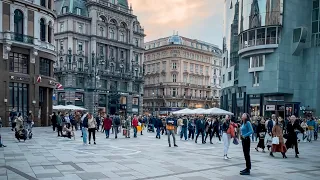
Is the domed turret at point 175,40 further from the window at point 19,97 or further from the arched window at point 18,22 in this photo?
the window at point 19,97

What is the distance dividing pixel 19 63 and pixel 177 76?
62.9m

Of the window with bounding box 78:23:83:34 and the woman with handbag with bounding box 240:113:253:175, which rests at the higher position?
the window with bounding box 78:23:83:34

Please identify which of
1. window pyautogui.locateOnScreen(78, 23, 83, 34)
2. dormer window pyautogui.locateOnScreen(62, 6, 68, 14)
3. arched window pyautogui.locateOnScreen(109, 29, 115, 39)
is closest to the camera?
window pyautogui.locateOnScreen(78, 23, 83, 34)

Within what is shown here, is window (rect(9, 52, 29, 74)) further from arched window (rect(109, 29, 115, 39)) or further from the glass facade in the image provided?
arched window (rect(109, 29, 115, 39))

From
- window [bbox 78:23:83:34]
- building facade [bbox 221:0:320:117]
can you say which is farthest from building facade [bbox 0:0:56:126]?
window [bbox 78:23:83:34]

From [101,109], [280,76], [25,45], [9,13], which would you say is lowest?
[101,109]

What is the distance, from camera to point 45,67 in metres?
39.4

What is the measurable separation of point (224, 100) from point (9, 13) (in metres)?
38.4

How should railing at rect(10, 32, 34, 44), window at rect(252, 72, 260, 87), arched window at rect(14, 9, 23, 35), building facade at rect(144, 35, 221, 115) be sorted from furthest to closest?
building facade at rect(144, 35, 221, 115) → window at rect(252, 72, 260, 87) → arched window at rect(14, 9, 23, 35) → railing at rect(10, 32, 34, 44)

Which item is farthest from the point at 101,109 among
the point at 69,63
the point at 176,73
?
the point at 176,73

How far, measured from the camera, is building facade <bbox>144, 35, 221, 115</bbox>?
94625 mm

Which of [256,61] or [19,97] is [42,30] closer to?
[19,97]

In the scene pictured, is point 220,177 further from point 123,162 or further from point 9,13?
point 9,13

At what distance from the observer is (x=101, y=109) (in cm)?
7438
